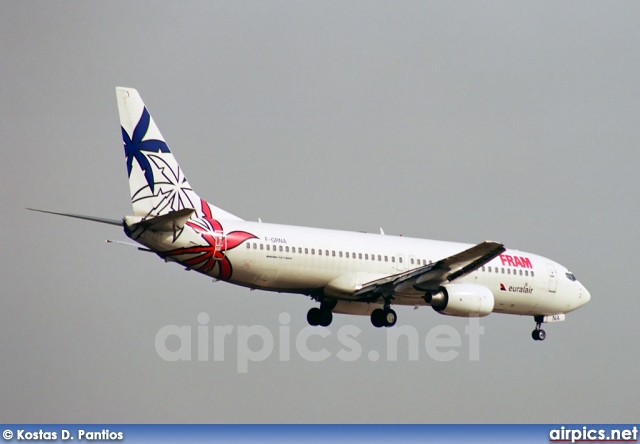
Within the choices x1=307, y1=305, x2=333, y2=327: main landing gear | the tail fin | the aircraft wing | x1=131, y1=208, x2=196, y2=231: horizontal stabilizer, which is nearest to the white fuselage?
x1=131, y1=208, x2=196, y2=231: horizontal stabilizer

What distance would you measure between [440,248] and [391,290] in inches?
200

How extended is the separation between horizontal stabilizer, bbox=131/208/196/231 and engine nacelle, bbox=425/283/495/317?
40.9ft

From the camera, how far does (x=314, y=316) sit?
194 feet

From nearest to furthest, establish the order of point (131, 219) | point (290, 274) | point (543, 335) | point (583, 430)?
1. point (583, 430)
2. point (131, 219)
3. point (290, 274)
4. point (543, 335)

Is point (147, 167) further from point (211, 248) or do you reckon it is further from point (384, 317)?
point (384, 317)

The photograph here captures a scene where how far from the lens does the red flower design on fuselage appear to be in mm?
51312

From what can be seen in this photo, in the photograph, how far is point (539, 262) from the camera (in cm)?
6334

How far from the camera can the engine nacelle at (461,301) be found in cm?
5603

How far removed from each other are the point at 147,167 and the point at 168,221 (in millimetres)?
3488

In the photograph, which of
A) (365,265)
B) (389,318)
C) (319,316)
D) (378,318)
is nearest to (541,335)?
(389,318)

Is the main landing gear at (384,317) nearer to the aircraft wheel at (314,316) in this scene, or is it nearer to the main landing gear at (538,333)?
the aircraft wheel at (314,316)

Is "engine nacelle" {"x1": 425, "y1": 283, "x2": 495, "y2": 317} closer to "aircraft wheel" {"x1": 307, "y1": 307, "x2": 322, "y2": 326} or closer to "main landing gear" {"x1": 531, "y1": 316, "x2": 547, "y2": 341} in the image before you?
"aircraft wheel" {"x1": 307, "y1": 307, "x2": 322, "y2": 326}

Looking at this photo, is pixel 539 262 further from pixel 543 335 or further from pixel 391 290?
pixel 391 290

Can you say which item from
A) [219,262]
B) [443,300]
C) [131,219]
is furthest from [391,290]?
[131,219]
